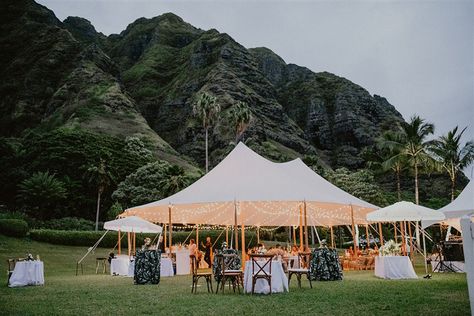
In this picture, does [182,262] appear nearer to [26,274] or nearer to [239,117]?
[26,274]

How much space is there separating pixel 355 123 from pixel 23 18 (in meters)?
84.7

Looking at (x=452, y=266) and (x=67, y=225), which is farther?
(x=67, y=225)

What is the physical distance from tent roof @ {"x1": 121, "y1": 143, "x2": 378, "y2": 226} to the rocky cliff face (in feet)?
146

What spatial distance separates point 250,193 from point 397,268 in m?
5.13

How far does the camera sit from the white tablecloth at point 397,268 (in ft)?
44.3

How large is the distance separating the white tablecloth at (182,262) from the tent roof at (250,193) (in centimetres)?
168

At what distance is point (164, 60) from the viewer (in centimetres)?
12812

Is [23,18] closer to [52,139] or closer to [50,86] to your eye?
[50,86]

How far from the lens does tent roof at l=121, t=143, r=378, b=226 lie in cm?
1312

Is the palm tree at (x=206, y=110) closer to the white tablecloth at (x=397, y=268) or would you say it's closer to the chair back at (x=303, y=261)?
the chair back at (x=303, y=261)

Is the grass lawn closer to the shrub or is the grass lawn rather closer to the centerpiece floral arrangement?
the centerpiece floral arrangement

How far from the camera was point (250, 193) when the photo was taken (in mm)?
13008

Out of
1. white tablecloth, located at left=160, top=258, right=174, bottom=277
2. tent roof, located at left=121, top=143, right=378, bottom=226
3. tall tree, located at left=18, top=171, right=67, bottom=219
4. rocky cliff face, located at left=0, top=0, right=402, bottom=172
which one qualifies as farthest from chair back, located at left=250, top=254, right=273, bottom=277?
rocky cliff face, located at left=0, top=0, right=402, bottom=172

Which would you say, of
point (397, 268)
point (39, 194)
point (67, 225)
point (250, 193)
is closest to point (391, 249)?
point (397, 268)
